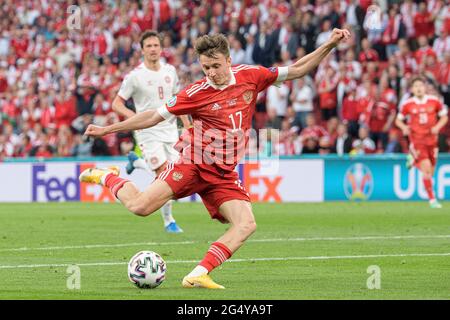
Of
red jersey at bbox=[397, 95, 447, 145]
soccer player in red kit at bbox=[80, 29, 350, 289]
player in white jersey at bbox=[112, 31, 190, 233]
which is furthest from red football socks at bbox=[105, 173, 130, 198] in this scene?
red jersey at bbox=[397, 95, 447, 145]

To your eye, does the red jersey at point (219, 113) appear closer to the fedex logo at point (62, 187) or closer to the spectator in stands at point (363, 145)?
the spectator in stands at point (363, 145)

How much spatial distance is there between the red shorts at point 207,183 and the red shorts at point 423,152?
1276 centimetres

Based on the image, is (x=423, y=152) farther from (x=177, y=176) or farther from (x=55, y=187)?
(x=177, y=176)

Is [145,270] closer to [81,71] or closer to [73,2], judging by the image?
[81,71]

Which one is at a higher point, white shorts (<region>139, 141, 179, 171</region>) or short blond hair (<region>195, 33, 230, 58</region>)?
short blond hair (<region>195, 33, 230, 58</region>)

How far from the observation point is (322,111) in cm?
2641

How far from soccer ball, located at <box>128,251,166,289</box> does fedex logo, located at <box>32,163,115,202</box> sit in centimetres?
1734

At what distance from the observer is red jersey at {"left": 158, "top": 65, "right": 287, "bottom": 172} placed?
9.86 m

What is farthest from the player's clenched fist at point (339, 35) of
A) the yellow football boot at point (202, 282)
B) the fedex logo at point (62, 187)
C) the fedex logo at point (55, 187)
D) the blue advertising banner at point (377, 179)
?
the fedex logo at point (55, 187)

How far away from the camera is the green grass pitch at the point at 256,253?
9102mm

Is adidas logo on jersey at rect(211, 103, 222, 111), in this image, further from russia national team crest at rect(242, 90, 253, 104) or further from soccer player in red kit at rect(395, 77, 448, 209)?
soccer player in red kit at rect(395, 77, 448, 209)

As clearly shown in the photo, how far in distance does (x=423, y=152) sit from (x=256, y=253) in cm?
1031
